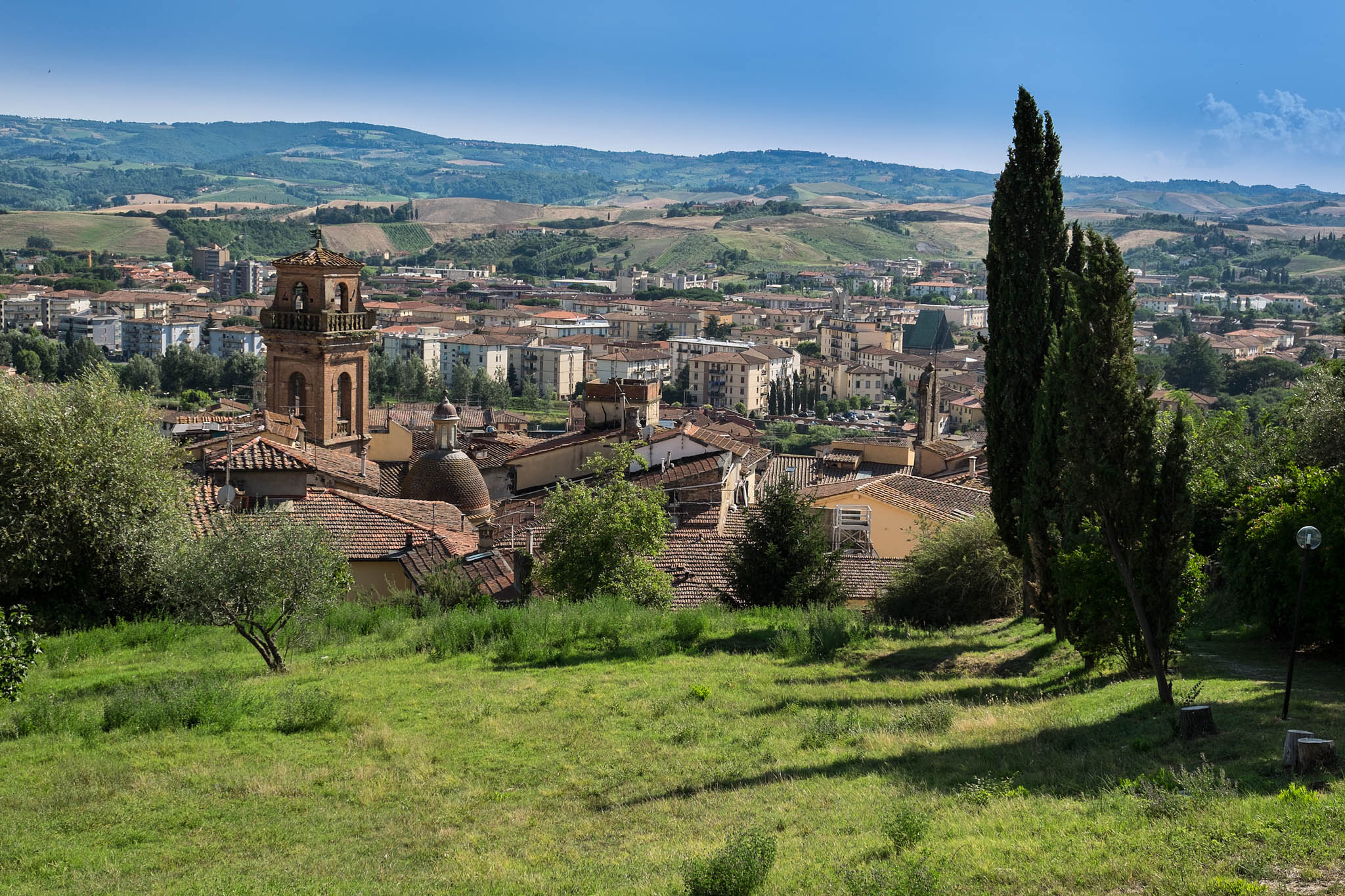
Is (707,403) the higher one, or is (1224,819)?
(1224,819)

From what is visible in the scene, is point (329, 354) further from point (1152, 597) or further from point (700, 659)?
point (1152, 597)

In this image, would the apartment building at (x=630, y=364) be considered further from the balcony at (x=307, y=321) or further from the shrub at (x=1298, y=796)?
the shrub at (x=1298, y=796)

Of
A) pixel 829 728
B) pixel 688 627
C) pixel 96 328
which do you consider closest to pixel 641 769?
pixel 829 728

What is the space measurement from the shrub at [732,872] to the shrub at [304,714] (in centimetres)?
479

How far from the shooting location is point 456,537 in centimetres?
2091

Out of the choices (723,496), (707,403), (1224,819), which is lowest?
(707,403)

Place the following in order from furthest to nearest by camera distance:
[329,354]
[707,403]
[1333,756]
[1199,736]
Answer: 1. [707,403]
2. [329,354]
3. [1199,736]
4. [1333,756]

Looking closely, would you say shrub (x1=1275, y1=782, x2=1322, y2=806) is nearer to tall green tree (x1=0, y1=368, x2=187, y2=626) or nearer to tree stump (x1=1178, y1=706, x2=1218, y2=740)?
tree stump (x1=1178, y1=706, x2=1218, y2=740)

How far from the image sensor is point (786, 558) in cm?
1725

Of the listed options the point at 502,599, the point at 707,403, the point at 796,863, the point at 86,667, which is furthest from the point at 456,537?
the point at 707,403

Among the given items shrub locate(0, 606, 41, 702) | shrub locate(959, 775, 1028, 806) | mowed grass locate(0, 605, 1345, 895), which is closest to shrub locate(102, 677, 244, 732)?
mowed grass locate(0, 605, 1345, 895)

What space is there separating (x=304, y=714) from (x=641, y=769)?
3055 mm

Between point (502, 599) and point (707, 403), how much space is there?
87586mm

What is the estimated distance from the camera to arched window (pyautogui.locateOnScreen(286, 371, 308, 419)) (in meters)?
32.6
